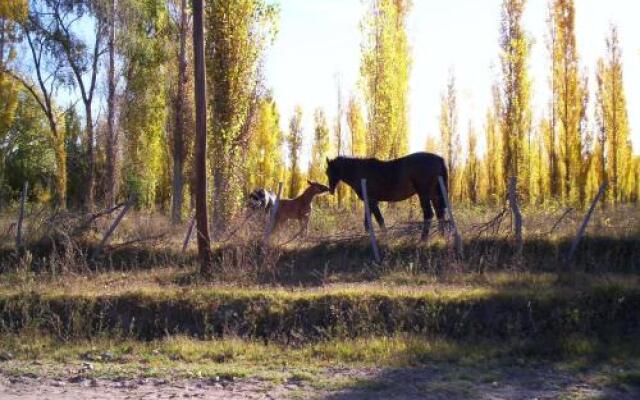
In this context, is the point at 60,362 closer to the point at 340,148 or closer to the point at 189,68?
the point at 189,68

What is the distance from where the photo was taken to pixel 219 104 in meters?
Result: 20.9

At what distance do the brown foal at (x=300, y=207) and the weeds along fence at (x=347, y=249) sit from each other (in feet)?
1.86

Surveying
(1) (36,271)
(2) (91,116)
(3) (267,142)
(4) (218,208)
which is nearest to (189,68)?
(2) (91,116)

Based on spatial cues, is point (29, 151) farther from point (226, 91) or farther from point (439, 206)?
point (439, 206)

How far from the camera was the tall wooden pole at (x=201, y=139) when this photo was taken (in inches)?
576

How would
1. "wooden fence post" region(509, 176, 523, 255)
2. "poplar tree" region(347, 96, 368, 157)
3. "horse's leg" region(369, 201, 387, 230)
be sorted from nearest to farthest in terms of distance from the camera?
"wooden fence post" region(509, 176, 523, 255) < "horse's leg" region(369, 201, 387, 230) < "poplar tree" region(347, 96, 368, 157)

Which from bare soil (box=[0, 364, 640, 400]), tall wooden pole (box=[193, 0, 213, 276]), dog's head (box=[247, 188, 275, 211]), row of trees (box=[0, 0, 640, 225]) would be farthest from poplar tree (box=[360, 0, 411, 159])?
bare soil (box=[0, 364, 640, 400])

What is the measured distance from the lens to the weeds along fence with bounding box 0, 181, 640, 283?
1554 centimetres

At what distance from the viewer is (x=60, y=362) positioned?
10.4 m

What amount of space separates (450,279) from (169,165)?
92.5 feet

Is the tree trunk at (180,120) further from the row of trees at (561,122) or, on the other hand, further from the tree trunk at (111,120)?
the row of trees at (561,122)

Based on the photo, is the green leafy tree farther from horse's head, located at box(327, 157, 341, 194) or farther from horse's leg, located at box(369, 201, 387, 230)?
horse's leg, located at box(369, 201, 387, 230)

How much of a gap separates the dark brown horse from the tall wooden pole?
472 cm

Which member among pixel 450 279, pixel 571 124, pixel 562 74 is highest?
pixel 562 74
